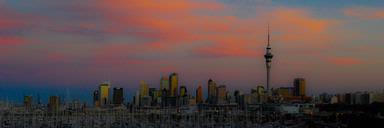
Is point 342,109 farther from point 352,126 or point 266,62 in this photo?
point 352,126

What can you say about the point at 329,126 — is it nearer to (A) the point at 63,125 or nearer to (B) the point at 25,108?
(A) the point at 63,125

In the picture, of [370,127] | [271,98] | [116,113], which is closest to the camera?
[370,127]

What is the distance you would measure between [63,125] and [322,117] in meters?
27.1

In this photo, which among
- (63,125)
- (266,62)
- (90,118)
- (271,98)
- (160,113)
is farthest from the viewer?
(271,98)

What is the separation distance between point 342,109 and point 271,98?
2047cm

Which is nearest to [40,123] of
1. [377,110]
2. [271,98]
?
[377,110]

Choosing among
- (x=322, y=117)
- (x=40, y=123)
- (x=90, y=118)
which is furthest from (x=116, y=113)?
(x=322, y=117)

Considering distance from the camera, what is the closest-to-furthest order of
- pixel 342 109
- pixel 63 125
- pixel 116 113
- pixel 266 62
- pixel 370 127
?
pixel 370 127 → pixel 63 125 → pixel 116 113 → pixel 342 109 → pixel 266 62

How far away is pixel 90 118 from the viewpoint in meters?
53.3

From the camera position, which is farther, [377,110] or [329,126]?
[377,110]

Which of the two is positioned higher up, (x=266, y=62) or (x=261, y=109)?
(x=266, y=62)

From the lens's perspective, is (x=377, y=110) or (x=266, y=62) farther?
(x=266, y=62)

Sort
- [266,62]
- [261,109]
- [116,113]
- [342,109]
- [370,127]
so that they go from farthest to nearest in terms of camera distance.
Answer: [266,62]
[261,109]
[342,109]
[116,113]
[370,127]

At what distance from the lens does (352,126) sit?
44.9m
